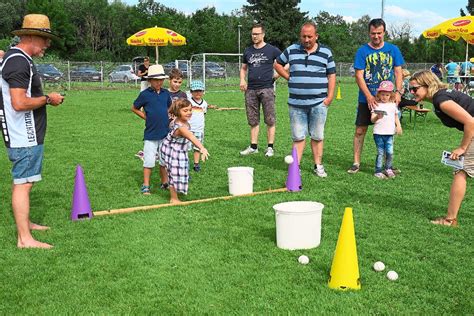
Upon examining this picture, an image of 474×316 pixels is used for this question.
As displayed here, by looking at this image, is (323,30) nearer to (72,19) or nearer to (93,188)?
(72,19)

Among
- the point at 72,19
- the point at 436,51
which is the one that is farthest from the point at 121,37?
the point at 436,51

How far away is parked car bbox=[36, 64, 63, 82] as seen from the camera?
1319 inches

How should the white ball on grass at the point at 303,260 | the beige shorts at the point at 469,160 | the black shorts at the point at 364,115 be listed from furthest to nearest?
1. the black shorts at the point at 364,115
2. the beige shorts at the point at 469,160
3. the white ball on grass at the point at 303,260

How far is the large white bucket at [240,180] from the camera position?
21.7 ft

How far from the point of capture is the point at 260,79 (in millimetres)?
9250

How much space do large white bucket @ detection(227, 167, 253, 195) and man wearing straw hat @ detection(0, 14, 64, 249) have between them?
2.53 metres

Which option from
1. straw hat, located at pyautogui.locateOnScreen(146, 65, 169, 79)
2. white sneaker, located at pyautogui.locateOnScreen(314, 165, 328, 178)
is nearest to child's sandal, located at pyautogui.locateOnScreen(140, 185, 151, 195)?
straw hat, located at pyautogui.locateOnScreen(146, 65, 169, 79)

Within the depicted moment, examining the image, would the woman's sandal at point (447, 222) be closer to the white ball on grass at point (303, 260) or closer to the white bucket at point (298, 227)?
the white bucket at point (298, 227)

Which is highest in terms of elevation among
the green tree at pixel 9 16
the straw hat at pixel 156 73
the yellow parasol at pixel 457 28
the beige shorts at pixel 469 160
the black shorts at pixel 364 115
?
the green tree at pixel 9 16

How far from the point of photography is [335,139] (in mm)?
11508

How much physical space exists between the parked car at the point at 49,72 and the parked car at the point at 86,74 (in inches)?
50.7

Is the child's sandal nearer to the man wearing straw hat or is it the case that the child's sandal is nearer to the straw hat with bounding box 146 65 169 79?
the straw hat with bounding box 146 65 169 79

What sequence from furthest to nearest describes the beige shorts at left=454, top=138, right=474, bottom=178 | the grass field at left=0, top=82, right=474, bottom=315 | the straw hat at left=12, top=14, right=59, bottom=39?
the beige shorts at left=454, top=138, right=474, bottom=178 → the straw hat at left=12, top=14, right=59, bottom=39 → the grass field at left=0, top=82, right=474, bottom=315

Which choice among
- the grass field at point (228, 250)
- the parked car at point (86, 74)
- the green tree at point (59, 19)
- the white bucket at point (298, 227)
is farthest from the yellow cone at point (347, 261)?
the green tree at point (59, 19)
